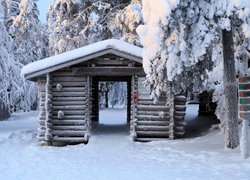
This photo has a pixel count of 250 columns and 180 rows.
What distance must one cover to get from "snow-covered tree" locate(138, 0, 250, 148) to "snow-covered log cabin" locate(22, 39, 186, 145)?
410 cm

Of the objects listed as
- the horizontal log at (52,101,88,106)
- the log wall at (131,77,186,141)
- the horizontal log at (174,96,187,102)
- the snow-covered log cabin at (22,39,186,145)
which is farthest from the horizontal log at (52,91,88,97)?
the horizontal log at (174,96,187,102)

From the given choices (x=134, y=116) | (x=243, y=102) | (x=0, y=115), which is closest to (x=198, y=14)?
(x=243, y=102)

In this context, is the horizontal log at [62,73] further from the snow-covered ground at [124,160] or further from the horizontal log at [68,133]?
the snow-covered ground at [124,160]

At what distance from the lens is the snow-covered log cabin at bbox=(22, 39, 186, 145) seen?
1616 cm

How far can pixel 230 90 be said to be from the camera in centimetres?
1245

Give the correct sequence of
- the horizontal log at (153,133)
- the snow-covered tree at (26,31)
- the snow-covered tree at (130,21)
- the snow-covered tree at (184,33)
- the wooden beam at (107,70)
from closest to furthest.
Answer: the snow-covered tree at (184,33), the wooden beam at (107,70), the horizontal log at (153,133), the snow-covered tree at (130,21), the snow-covered tree at (26,31)

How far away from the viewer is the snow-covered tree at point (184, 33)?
11.0 metres

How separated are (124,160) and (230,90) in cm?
360

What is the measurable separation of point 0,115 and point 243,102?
62.6 feet

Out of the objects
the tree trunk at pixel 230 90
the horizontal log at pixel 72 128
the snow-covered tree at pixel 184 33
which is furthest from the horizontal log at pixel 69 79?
the tree trunk at pixel 230 90

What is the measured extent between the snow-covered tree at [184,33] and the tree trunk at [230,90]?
563mm

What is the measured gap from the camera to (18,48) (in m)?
31.8

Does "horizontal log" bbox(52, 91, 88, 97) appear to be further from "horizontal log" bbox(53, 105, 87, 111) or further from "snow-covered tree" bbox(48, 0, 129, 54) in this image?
"snow-covered tree" bbox(48, 0, 129, 54)

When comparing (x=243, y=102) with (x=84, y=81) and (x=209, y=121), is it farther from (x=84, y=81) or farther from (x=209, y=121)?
(x=209, y=121)
